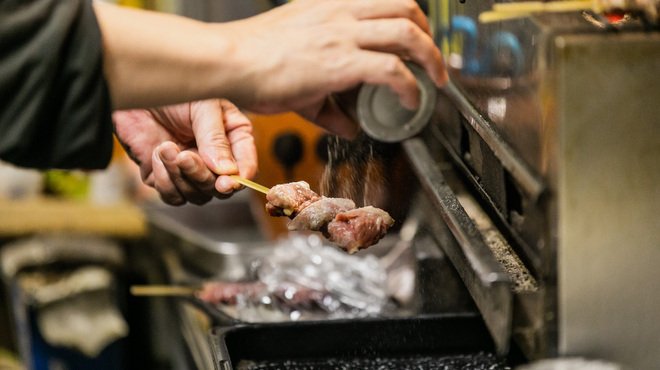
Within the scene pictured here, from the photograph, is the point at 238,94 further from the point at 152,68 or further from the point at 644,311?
the point at 644,311

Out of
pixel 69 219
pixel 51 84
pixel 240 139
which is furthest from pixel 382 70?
pixel 69 219

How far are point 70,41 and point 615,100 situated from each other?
2.42 feet

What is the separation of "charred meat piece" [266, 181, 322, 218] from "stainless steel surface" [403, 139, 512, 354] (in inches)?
10.3

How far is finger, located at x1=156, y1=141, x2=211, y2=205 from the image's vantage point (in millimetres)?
1182

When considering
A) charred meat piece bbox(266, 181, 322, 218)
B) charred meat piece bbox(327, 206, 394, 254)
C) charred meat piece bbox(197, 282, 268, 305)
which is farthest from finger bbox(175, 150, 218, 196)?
charred meat piece bbox(197, 282, 268, 305)

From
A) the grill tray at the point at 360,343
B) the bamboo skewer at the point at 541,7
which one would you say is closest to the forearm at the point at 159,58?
the bamboo skewer at the point at 541,7

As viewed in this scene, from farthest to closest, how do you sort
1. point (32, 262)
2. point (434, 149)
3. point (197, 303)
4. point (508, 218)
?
1. point (32, 262)
2. point (197, 303)
3. point (434, 149)
4. point (508, 218)

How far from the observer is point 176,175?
1207mm

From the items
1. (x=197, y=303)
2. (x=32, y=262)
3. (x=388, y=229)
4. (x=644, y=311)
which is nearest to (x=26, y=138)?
(x=388, y=229)

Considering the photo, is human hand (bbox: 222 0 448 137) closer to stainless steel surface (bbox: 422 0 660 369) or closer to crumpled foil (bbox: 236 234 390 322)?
stainless steel surface (bbox: 422 0 660 369)

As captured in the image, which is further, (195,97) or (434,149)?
(434,149)

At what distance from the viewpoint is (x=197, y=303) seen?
75.7 inches

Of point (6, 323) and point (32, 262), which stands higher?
point (32, 262)

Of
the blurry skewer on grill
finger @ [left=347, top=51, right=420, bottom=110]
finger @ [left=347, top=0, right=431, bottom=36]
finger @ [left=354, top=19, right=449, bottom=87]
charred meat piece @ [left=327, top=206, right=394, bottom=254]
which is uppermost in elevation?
finger @ [left=347, top=0, right=431, bottom=36]
